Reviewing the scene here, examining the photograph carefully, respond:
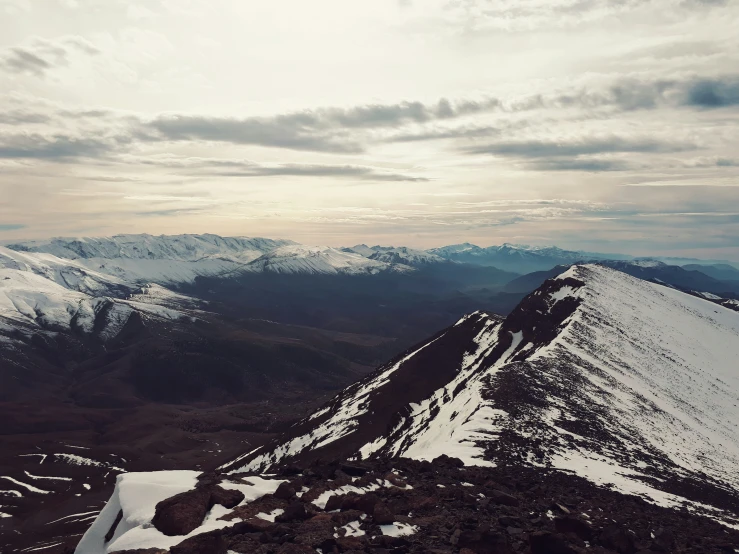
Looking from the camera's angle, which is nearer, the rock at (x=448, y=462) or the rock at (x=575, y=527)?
the rock at (x=575, y=527)

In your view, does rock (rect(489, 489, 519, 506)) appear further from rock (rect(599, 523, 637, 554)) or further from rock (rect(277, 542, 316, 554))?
rock (rect(277, 542, 316, 554))

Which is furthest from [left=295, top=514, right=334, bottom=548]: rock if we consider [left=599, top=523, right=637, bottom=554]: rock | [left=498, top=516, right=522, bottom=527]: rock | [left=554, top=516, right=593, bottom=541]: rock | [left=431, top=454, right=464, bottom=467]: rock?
[left=431, top=454, right=464, bottom=467]: rock

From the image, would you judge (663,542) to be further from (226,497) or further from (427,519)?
(226,497)

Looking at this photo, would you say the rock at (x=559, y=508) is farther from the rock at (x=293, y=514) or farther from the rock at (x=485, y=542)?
the rock at (x=293, y=514)

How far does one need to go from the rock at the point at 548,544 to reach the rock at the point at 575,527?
3.20 meters

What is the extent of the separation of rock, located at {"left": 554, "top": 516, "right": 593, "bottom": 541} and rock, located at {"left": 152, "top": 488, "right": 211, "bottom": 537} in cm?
1509

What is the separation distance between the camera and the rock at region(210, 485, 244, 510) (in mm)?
20188

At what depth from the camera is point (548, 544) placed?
1731 cm

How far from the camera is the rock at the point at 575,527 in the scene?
1991 centimetres

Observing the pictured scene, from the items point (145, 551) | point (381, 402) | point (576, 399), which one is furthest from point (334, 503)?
point (381, 402)

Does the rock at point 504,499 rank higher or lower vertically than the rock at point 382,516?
lower

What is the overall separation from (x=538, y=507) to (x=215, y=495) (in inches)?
626

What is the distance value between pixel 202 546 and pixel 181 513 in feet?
10.1

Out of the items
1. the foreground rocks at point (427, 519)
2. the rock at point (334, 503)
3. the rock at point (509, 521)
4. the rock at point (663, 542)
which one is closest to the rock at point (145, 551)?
the foreground rocks at point (427, 519)
